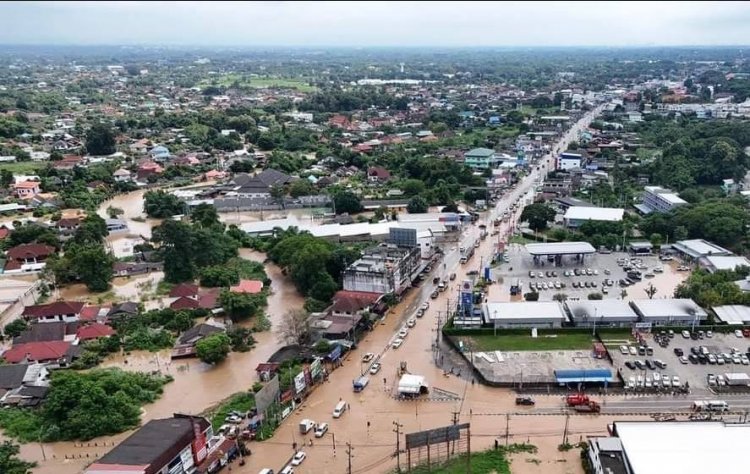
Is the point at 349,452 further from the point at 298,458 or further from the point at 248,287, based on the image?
the point at 248,287

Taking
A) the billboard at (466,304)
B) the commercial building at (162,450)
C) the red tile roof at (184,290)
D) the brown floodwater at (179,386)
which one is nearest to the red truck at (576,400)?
the billboard at (466,304)

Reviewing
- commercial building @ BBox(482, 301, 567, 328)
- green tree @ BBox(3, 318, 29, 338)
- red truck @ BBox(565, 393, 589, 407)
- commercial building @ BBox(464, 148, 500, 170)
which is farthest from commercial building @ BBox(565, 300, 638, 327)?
commercial building @ BBox(464, 148, 500, 170)

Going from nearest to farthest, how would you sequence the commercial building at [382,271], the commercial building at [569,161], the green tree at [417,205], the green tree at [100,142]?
the commercial building at [382,271]
the green tree at [417,205]
the commercial building at [569,161]
the green tree at [100,142]

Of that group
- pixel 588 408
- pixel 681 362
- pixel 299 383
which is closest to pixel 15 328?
pixel 299 383

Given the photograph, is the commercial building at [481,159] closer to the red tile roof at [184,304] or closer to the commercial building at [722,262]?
the commercial building at [722,262]

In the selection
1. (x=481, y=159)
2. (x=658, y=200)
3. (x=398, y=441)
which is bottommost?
(x=398, y=441)

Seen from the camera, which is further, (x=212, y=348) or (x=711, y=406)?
(x=212, y=348)
